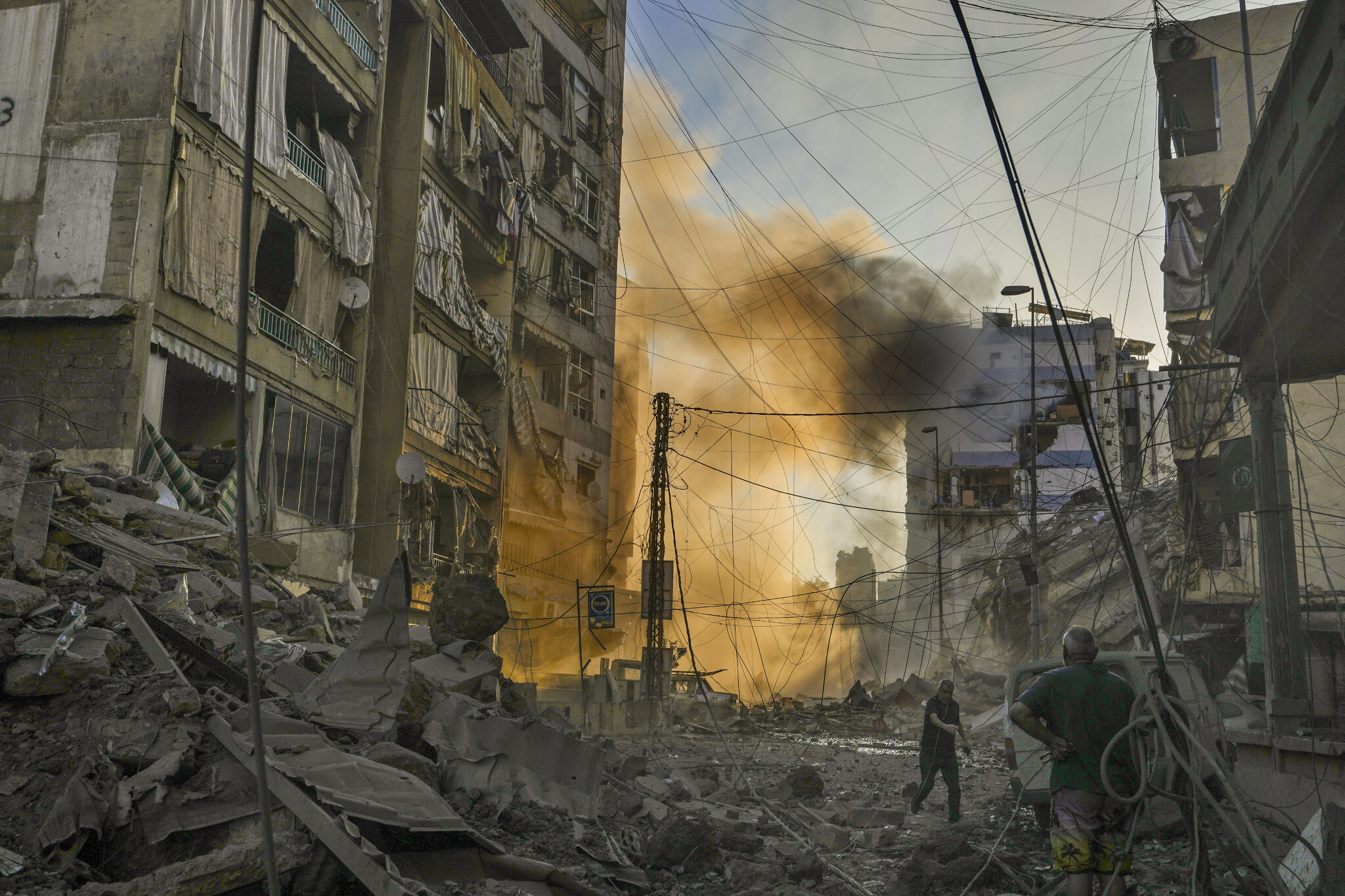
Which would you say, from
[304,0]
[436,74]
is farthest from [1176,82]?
[304,0]

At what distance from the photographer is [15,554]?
9117mm

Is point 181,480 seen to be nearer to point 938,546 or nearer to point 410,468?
point 410,468

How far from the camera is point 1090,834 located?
218 inches

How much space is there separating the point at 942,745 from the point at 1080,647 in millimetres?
6043

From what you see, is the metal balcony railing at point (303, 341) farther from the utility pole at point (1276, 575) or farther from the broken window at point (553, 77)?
the broken window at point (553, 77)

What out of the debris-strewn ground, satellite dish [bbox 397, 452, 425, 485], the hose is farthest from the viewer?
satellite dish [bbox 397, 452, 425, 485]

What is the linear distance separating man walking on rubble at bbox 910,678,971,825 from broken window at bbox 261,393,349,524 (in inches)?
492

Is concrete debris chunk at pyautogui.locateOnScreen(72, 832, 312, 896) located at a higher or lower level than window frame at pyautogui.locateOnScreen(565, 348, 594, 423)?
lower

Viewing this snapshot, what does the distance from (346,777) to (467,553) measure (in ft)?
71.5

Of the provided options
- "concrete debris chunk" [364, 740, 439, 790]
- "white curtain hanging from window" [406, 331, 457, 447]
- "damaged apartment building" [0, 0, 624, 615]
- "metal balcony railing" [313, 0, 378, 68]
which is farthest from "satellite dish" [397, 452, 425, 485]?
"concrete debris chunk" [364, 740, 439, 790]

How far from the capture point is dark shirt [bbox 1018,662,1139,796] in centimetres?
558

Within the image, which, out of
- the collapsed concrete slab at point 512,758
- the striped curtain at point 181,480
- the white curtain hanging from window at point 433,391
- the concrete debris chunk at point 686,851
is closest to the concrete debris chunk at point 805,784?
the collapsed concrete slab at point 512,758

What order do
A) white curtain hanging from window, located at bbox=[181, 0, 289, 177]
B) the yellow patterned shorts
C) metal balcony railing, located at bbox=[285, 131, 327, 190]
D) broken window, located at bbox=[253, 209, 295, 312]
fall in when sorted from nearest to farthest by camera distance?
the yellow patterned shorts, white curtain hanging from window, located at bbox=[181, 0, 289, 177], broken window, located at bbox=[253, 209, 295, 312], metal balcony railing, located at bbox=[285, 131, 327, 190]

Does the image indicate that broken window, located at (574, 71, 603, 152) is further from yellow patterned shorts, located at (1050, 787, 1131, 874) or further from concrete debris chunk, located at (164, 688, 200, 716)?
yellow patterned shorts, located at (1050, 787, 1131, 874)
